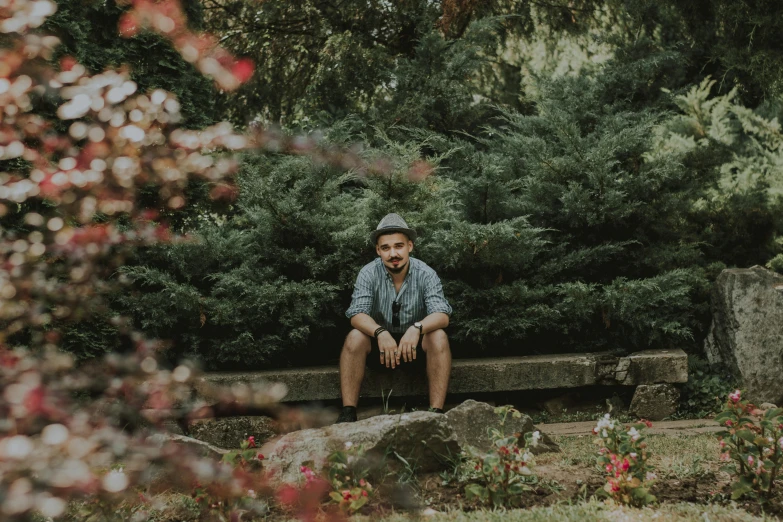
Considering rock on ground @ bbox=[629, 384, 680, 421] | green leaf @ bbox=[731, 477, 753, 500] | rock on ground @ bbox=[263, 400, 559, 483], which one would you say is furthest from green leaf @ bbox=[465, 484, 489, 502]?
rock on ground @ bbox=[629, 384, 680, 421]

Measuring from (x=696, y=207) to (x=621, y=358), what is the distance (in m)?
2.32

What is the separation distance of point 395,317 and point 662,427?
6.50 ft

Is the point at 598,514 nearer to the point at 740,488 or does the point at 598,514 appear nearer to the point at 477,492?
the point at 477,492

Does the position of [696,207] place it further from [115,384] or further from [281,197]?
[115,384]

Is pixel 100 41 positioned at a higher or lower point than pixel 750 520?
higher

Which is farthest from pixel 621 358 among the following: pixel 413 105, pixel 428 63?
pixel 428 63

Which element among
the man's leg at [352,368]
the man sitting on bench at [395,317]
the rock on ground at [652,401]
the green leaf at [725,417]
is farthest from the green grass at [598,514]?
the rock on ground at [652,401]

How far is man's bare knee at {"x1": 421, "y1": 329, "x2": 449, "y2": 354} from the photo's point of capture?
4.34 metres

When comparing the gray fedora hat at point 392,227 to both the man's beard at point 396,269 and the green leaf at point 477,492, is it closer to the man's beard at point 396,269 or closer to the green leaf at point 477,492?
the man's beard at point 396,269

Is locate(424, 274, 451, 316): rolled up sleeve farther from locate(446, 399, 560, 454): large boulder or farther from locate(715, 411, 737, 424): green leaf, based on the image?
locate(715, 411, 737, 424): green leaf

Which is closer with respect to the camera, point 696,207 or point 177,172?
point 177,172

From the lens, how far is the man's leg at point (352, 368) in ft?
14.3

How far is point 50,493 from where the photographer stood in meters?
1.20

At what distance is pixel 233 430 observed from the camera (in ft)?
15.2
